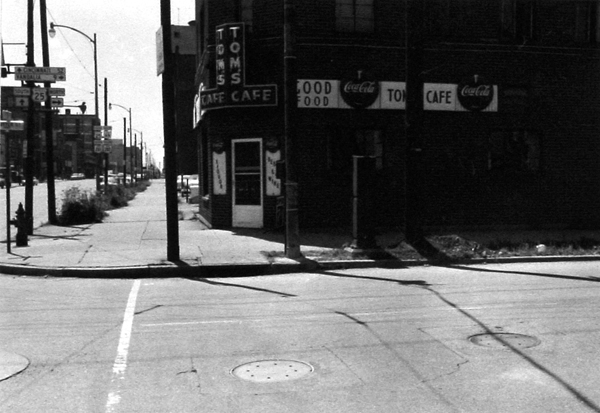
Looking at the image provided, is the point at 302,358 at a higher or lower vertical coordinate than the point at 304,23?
lower

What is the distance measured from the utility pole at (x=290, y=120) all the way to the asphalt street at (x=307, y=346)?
2.23 m

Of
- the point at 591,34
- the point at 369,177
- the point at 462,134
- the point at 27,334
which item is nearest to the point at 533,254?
the point at 369,177

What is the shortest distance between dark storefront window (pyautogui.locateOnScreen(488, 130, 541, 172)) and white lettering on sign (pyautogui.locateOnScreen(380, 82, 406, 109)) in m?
2.93

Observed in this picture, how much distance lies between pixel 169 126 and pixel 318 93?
5833mm

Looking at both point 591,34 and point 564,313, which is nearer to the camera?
point 564,313

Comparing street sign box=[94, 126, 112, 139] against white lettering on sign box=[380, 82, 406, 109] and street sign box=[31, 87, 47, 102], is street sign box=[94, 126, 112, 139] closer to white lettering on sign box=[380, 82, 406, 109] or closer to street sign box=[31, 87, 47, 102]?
street sign box=[31, 87, 47, 102]

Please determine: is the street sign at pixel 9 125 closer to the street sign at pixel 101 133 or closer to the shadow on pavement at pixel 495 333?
the shadow on pavement at pixel 495 333

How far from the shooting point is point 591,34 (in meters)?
19.3

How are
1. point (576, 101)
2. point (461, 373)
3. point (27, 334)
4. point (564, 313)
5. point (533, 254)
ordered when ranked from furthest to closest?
point (576, 101) → point (533, 254) → point (564, 313) → point (27, 334) → point (461, 373)

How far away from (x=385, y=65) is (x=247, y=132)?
4.02 meters

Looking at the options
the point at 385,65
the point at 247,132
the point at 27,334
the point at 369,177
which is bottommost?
the point at 27,334

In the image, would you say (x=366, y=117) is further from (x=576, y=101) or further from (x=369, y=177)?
(x=576, y=101)

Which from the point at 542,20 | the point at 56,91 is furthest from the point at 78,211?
the point at 542,20

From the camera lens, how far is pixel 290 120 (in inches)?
519
